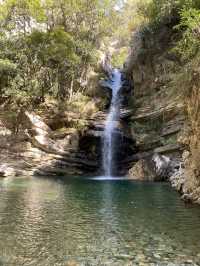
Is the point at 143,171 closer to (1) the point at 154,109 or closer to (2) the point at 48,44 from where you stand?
(1) the point at 154,109

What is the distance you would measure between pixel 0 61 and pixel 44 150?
33.4 feet

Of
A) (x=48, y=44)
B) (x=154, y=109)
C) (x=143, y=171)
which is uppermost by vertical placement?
(x=48, y=44)

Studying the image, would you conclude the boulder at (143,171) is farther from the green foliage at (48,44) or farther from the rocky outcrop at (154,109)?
the green foliage at (48,44)

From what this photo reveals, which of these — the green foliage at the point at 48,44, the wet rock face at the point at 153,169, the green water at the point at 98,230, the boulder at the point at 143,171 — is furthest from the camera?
the green foliage at the point at 48,44

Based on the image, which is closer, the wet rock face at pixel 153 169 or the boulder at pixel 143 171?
the wet rock face at pixel 153 169

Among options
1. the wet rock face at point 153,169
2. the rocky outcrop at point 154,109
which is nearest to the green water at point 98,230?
the wet rock face at point 153,169

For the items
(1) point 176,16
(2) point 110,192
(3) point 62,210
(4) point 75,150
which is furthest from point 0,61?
(3) point 62,210

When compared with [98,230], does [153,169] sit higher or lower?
higher

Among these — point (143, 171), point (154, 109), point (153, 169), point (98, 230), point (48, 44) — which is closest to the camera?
point (98, 230)

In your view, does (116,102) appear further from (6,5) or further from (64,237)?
(64,237)

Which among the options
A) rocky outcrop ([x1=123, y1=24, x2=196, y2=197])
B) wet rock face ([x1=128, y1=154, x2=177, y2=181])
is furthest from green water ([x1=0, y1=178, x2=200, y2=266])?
rocky outcrop ([x1=123, y1=24, x2=196, y2=197])

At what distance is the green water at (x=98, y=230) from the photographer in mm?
9883

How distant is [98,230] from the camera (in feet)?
42.4

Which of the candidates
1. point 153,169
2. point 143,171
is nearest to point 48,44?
point 143,171
